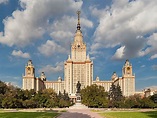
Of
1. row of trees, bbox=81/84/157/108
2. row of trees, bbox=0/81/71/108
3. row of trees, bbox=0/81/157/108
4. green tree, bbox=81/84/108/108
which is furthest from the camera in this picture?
green tree, bbox=81/84/108/108

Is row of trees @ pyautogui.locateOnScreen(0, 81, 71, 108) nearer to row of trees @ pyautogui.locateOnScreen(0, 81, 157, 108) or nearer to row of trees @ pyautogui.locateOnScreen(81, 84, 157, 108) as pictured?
row of trees @ pyautogui.locateOnScreen(0, 81, 157, 108)

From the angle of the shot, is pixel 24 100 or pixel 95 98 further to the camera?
pixel 95 98

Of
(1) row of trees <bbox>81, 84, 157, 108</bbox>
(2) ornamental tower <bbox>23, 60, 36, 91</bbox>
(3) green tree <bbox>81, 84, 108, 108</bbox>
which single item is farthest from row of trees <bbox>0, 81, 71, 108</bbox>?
(2) ornamental tower <bbox>23, 60, 36, 91</bbox>

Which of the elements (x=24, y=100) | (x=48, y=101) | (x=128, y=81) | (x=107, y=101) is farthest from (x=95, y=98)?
(x=128, y=81)

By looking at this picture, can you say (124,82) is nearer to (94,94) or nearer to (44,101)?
(94,94)

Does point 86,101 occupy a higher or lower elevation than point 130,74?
lower

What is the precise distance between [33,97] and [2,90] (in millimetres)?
23020

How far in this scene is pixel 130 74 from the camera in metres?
189

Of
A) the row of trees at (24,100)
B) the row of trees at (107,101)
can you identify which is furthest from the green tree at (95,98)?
the row of trees at (24,100)

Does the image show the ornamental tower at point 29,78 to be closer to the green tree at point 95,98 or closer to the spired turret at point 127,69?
the spired turret at point 127,69

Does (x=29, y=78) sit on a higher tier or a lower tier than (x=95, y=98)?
higher

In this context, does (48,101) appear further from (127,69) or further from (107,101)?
(127,69)

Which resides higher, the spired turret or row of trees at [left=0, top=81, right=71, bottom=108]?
the spired turret

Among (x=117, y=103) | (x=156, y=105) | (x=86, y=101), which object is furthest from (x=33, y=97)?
(x=156, y=105)
